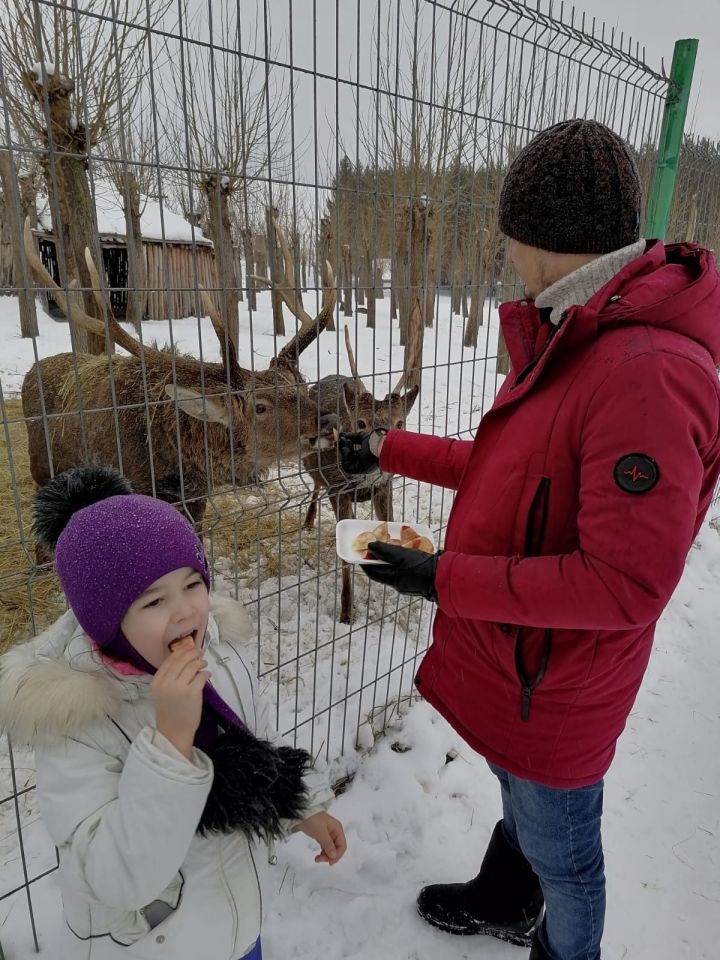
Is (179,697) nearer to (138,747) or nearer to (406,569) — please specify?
(138,747)

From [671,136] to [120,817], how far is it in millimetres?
5101

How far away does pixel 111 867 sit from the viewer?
1073 millimetres

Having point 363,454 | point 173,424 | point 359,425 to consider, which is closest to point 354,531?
point 363,454

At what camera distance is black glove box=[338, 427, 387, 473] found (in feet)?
7.88

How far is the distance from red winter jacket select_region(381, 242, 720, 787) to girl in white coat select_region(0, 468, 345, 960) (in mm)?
590

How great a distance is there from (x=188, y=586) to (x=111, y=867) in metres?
0.52

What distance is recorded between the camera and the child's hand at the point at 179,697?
1.08 metres

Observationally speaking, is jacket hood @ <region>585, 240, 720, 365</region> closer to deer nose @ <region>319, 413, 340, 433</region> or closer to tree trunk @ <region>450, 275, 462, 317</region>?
tree trunk @ <region>450, 275, 462, 317</region>

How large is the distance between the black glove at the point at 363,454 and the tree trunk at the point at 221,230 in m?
0.69

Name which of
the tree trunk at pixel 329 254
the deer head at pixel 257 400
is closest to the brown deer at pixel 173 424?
the deer head at pixel 257 400

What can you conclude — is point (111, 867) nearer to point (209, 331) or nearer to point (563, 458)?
point (563, 458)

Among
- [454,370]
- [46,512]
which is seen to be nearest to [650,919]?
[46,512]

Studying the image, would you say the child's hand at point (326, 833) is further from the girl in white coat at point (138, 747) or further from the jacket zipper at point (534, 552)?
the jacket zipper at point (534, 552)

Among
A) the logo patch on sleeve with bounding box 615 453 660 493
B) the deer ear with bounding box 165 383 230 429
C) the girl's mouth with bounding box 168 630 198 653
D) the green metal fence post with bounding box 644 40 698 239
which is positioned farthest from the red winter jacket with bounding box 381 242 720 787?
the green metal fence post with bounding box 644 40 698 239
